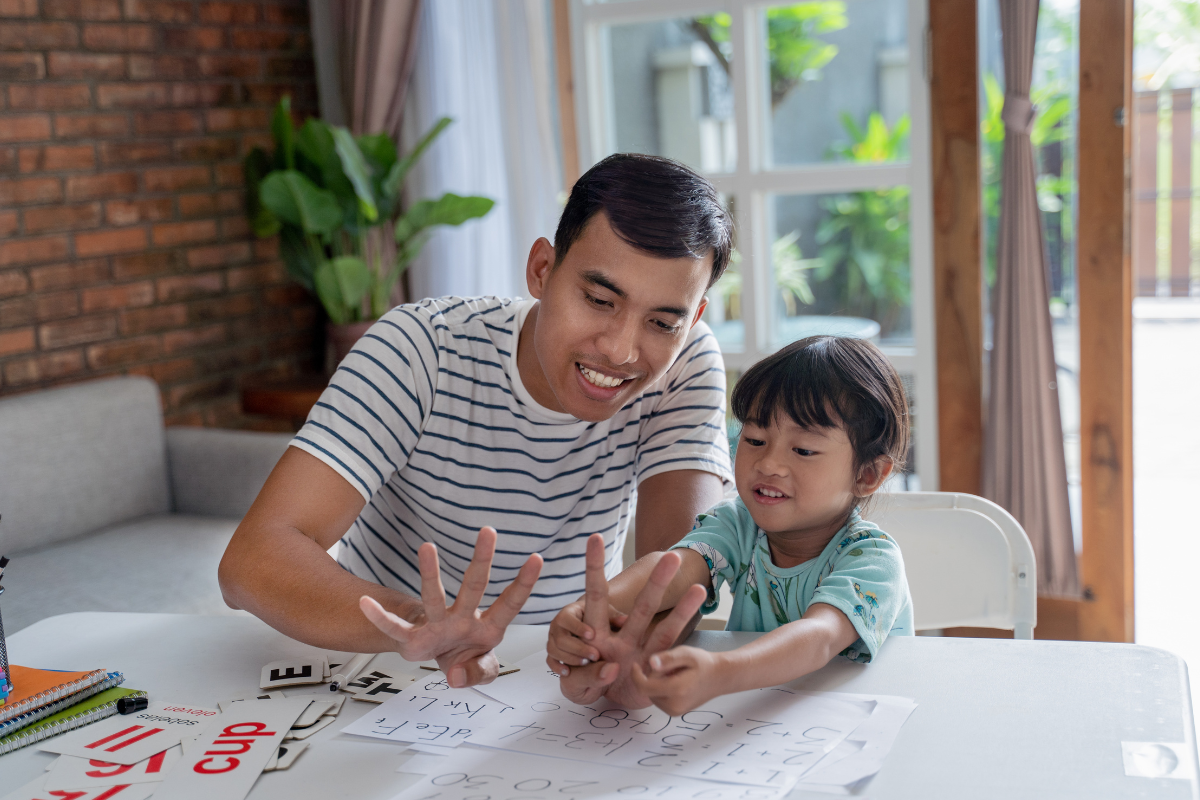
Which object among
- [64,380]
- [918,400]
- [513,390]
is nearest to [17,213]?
[64,380]

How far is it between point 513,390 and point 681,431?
24cm

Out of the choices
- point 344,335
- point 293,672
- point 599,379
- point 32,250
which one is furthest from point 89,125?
point 293,672

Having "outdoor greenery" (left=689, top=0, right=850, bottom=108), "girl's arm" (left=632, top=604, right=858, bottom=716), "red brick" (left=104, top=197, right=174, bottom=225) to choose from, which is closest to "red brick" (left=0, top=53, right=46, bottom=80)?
"red brick" (left=104, top=197, right=174, bottom=225)

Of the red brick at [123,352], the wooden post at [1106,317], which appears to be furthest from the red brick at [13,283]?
the wooden post at [1106,317]

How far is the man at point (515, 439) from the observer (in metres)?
1.10

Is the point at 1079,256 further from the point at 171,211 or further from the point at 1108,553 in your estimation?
the point at 171,211

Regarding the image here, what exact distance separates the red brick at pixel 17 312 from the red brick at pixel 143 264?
268 mm

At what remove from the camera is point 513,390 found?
4.54ft

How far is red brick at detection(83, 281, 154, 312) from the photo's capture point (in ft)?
9.38

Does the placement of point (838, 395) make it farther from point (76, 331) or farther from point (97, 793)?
point (76, 331)

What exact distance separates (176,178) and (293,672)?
2.44m

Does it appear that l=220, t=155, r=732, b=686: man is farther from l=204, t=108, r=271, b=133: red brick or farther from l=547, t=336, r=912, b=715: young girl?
l=204, t=108, r=271, b=133: red brick

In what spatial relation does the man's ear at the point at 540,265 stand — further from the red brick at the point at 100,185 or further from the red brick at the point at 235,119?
the red brick at the point at 235,119

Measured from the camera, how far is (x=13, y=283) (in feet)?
8.73
